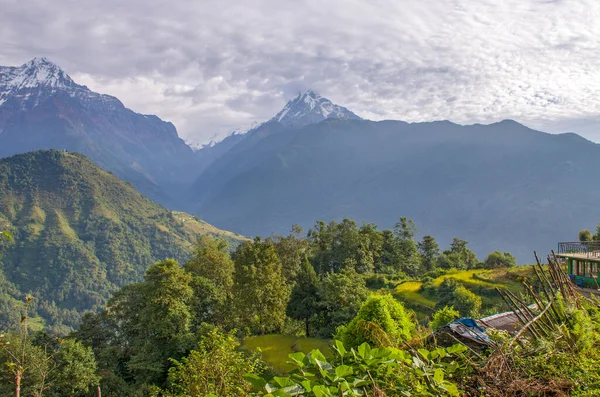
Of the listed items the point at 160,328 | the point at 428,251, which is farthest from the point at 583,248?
the point at 428,251

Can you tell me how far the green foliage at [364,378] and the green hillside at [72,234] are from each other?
123 meters

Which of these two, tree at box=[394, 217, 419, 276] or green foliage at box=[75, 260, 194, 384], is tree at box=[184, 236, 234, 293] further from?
tree at box=[394, 217, 419, 276]

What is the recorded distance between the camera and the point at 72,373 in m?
20.2

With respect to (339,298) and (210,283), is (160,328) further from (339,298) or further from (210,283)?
(339,298)

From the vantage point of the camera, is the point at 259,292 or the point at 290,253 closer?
the point at 259,292

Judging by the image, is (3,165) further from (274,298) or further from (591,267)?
(591,267)

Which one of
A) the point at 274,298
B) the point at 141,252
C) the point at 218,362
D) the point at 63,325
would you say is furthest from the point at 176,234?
the point at 218,362

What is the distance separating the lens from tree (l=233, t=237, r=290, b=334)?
23.5 meters

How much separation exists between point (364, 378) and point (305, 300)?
26.9m

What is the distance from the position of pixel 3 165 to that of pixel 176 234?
91.0m

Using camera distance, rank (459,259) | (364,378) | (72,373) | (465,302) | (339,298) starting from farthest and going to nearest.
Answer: (459,259) → (339,298) → (465,302) → (72,373) → (364,378)

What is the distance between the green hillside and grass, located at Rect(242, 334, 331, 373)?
340ft

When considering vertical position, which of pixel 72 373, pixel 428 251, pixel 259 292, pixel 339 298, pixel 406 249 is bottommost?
pixel 72 373

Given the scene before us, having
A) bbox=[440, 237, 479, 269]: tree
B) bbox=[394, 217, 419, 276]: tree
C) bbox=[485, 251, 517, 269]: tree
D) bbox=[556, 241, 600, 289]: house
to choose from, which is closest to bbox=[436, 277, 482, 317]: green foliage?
bbox=[556, 241, 600, 289]: house
